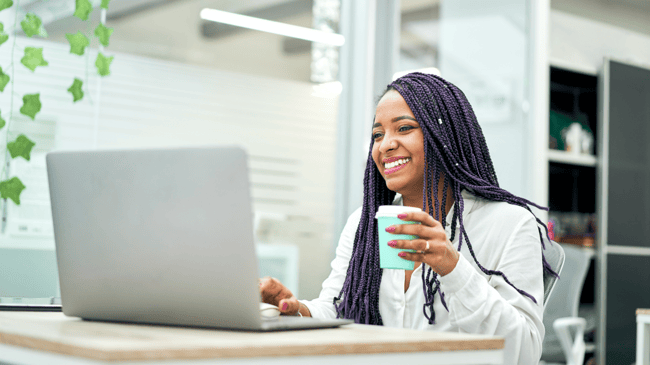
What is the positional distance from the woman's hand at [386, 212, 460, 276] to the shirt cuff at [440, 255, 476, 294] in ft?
0.06

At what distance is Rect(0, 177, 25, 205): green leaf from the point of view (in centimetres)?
252

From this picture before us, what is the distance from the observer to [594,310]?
395 cm

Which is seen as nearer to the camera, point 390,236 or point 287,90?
point 390,236

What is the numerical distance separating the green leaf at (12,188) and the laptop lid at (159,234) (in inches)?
61.3

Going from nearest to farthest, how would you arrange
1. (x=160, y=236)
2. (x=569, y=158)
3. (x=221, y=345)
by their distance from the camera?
(x=221, y=345) → (x=160, y=236) → (x=569, y=158)

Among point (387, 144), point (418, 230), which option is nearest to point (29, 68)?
point (387, 144)

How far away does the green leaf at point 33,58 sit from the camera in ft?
8.54

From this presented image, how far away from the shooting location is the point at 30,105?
2.66m

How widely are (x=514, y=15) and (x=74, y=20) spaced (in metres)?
2.28

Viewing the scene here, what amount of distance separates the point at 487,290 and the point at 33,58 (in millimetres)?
2010

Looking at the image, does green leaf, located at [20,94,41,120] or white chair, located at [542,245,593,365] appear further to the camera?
white chair, located at [542,245,593,365]

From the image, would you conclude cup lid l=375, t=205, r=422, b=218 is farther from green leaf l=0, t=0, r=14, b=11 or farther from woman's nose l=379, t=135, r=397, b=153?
green leaf l=0, t=0, r=14, b=11

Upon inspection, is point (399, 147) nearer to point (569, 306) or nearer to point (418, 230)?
point (418, 230)

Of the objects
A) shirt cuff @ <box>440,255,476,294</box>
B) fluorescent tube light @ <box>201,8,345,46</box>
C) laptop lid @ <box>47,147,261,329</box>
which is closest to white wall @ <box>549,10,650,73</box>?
fluorescent tube light @ <box>201,8,345,46</box>
